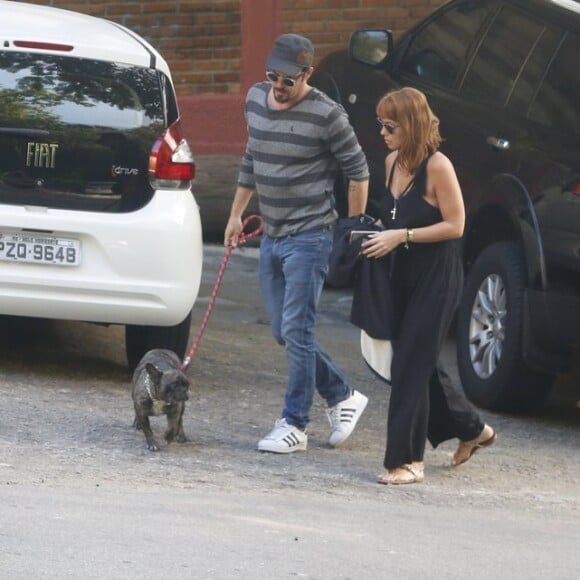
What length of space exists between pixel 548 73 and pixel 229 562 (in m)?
3.84

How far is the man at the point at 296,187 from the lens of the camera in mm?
7062

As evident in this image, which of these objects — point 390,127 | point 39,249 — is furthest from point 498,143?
point 39,249

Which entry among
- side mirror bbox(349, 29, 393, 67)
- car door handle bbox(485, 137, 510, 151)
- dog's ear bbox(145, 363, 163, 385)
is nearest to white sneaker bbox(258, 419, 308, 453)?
dog's ear bbox(145, 363, 163, 385)

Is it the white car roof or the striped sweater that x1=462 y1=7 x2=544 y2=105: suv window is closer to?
the white car roof

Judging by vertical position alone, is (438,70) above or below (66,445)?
above

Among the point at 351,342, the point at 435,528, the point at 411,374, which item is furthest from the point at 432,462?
the point at 351,342

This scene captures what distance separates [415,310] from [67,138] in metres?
2.11

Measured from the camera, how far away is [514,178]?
27.2 feet

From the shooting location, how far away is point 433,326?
22.2 ft

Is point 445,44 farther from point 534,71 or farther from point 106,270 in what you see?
point 106,270

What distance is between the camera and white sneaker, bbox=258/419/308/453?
23.9ft

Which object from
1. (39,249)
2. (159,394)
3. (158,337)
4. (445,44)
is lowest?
(158,337)

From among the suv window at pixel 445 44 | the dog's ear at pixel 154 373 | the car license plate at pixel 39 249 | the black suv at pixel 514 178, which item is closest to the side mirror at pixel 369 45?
the suv window at pixel 445 44

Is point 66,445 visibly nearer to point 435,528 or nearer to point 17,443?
point 17,443
